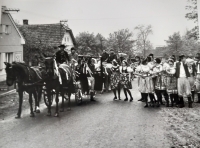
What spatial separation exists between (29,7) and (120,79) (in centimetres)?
367

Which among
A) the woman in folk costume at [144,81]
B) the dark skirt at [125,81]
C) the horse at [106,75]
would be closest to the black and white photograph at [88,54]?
the woman in folk costume at [144,81]

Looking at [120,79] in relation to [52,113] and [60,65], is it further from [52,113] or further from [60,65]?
[52,113]

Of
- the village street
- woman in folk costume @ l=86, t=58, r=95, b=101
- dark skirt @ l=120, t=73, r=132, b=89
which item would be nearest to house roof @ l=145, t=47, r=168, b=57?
the village street

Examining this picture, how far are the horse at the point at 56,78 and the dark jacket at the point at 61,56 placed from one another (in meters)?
0.21

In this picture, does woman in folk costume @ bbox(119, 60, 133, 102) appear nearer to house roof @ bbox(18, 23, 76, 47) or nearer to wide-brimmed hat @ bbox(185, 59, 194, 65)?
wide-brimmed hat @ bbox(185, 59, 194, 65)

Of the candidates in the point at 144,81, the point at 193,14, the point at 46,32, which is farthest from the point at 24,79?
the point at 193,14

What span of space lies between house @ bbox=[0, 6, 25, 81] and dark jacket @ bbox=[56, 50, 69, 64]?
1049 millimetres

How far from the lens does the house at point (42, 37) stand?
5293 millimetres

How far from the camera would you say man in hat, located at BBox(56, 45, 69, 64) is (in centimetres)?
619

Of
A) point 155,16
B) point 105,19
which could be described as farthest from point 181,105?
point 105,19

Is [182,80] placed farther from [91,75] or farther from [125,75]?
[91,75]

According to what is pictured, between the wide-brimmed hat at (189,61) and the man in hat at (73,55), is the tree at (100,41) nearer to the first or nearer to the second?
the man in hat at (73,55)

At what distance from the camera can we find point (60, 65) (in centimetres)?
645

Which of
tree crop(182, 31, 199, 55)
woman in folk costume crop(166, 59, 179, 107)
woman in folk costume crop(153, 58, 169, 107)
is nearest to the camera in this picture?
tree crop(182, 31, 199, 55)
